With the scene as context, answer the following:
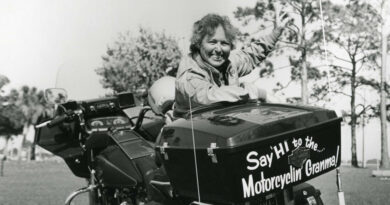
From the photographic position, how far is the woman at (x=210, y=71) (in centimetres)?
189

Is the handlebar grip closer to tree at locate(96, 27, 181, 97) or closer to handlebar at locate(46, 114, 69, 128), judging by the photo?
handlebar at locate(46, 114, 69, 128)

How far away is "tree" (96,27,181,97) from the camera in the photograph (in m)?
2.88

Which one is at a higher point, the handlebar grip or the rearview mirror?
the rearview mirror

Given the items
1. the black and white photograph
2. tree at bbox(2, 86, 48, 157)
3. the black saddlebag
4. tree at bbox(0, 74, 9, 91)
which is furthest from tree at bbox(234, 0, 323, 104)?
tree at bbox(0, 74, 9, 91)

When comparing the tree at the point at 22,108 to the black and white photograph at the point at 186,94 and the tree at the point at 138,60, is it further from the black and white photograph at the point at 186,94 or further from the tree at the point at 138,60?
the tree at the point at 138,60

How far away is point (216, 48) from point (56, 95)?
4.40 feet

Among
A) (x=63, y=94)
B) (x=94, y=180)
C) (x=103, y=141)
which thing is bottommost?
(x=94, y=180)

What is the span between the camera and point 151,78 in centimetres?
313

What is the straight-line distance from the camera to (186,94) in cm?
193

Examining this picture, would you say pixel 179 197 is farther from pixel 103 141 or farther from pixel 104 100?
pixel 104 100

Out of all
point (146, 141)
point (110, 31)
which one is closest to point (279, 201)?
point (146, 141)

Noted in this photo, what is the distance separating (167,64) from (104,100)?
16.2 inches

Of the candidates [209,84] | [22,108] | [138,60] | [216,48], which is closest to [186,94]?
[209,84]

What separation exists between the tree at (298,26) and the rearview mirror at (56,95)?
1.06 meters
